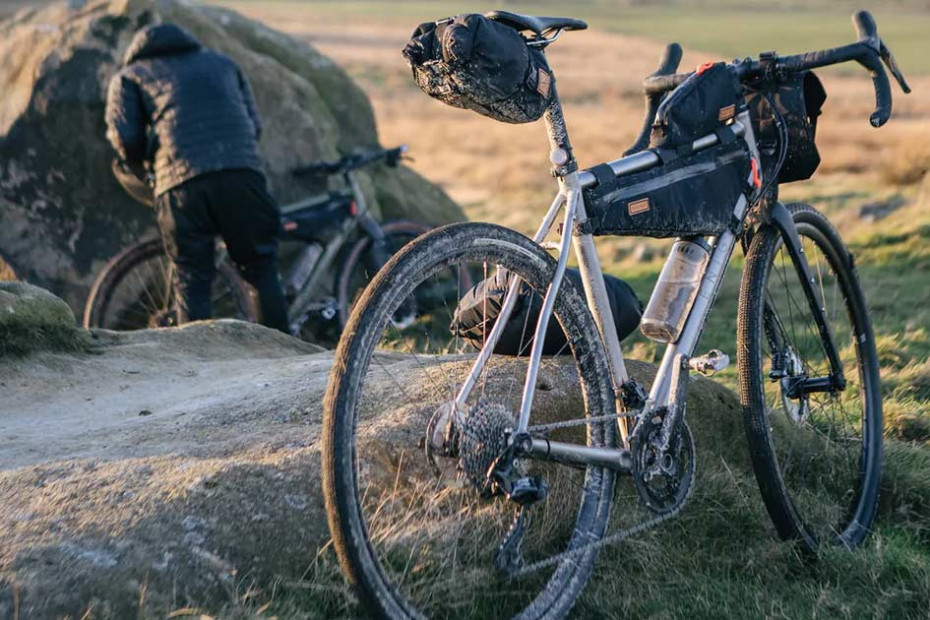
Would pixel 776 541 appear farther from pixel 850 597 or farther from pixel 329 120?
pixel 329 120

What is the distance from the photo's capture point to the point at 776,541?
12.8ft

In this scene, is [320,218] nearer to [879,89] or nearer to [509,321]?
[509,321]

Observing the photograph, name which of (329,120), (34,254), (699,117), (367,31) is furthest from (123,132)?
(367,31)

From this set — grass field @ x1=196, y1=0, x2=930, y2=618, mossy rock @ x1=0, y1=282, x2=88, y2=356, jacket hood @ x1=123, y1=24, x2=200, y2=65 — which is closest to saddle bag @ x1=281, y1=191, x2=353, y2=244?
jacket hood @ x1=123, y1=24, x2=200, y2=65

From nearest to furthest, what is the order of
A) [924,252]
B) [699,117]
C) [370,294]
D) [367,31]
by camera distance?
[370,294] < [699,117] < [924,252] < [367,31]

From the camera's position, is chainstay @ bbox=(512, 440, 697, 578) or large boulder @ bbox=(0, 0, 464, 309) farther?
large boulder @ bbox=(0, 0, 464, 309)

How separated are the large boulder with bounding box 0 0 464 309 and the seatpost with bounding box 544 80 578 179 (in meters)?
5.70

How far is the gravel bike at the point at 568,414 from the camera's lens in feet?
9.95

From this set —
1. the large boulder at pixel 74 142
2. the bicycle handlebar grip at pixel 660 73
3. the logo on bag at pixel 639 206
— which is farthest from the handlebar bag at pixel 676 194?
the large boulder at pixel 74 142

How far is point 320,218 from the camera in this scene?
27.6 feet

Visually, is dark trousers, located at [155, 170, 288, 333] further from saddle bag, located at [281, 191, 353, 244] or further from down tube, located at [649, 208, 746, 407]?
down tube, located at [649, 208, 746, 407]

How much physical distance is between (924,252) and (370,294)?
6391mm

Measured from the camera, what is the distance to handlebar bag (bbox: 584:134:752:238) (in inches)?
135

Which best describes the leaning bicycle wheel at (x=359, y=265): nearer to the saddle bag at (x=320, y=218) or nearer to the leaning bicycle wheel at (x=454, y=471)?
the saddle bag at (x=320, y=218)
